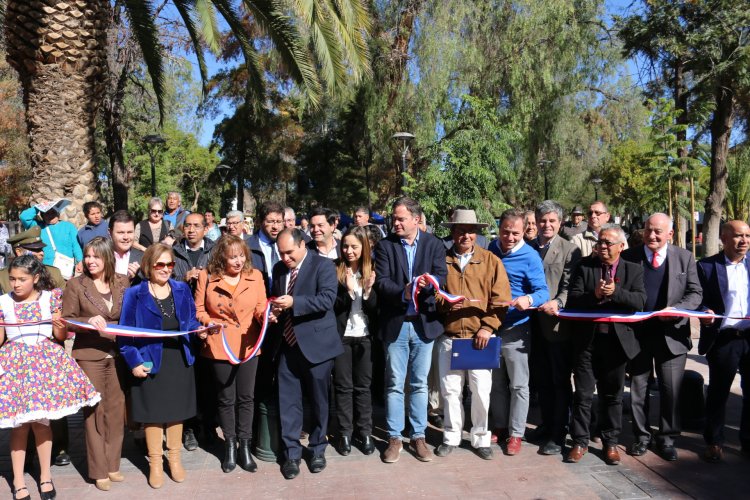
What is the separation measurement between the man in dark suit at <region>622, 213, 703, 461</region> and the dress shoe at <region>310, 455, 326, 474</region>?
252 centimetres

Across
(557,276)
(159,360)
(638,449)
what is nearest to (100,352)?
(159,360)

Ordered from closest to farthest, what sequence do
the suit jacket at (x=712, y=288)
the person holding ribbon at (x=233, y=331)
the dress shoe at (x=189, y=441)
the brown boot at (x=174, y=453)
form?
the brown boot at (x=174, y=453)
the person holding ribbon at (x=233, y=331)
the suit jacket at (x=712, y=288)
the dress shoe at (x=189, y=441)

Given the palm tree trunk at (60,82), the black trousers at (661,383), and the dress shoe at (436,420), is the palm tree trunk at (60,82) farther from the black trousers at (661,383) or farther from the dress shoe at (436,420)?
the black trousers at (661,383)

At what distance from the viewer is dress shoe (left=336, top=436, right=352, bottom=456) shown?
5.02 m

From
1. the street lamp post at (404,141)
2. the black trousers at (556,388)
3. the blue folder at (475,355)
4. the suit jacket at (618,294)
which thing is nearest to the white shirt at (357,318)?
the blue folder at (475,355)

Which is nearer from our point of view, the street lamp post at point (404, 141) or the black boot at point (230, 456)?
the black boot at point (230, 456)

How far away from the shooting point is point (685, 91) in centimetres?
1648

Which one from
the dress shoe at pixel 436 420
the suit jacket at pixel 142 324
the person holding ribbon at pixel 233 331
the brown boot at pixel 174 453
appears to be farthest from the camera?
the dress shoe at pixel 436 420

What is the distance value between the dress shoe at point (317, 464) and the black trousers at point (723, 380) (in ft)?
10.3

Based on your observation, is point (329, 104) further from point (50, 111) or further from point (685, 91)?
point (50, 111)

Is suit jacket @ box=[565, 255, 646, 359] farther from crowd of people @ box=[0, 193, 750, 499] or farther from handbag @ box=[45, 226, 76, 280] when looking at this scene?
handbag @ box=[45, 226, 76, 280]

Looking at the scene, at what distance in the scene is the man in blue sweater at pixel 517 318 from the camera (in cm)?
506

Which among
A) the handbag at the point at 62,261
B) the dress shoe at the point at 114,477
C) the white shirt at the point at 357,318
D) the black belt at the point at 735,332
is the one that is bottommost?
the dress shoe at the point at 114,477

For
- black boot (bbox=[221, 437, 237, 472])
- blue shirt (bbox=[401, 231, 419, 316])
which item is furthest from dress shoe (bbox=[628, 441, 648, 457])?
black boot (bbox=[221, 437, 237, 472])
